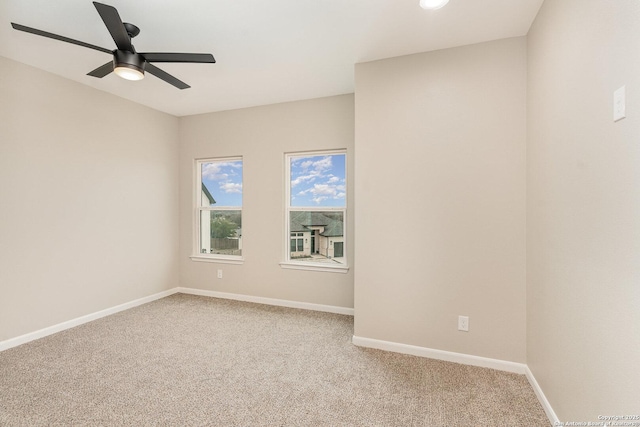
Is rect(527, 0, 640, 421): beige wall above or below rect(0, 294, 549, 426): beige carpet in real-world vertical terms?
above

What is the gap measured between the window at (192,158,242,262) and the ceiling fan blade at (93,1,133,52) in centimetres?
233

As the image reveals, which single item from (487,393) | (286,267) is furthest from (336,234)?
(487,393)

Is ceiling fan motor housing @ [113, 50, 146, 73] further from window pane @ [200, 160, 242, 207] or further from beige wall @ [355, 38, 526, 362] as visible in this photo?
window pane @ [200, 160, 242, 207]

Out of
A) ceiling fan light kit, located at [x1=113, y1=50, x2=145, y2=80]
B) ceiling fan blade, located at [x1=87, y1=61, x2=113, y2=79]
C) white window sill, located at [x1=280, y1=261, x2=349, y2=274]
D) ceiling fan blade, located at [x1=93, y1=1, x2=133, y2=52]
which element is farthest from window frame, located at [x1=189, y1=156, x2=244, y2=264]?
ceiling fan blade, located at [x1=93, y1=1, x2=133, y2=52]

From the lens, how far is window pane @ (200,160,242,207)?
435 cm

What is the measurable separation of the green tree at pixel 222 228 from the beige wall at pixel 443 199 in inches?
90.7

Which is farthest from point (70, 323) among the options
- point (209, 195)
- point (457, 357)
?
point (457, 357)

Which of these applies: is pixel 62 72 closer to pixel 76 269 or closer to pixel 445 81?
pixel 76 269

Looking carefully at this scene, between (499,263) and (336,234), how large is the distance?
6.34 feet

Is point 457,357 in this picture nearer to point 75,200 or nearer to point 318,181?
point 318,181

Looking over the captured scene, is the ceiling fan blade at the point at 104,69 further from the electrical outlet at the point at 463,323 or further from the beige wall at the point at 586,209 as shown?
the electrical outlet at the point at 463,323

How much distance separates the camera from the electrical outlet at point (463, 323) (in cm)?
247

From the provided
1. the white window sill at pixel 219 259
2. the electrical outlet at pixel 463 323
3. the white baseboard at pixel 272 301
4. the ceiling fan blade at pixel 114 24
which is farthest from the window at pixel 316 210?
the ceiling fan blade at pixel 114 24

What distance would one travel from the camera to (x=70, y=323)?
319 cm
